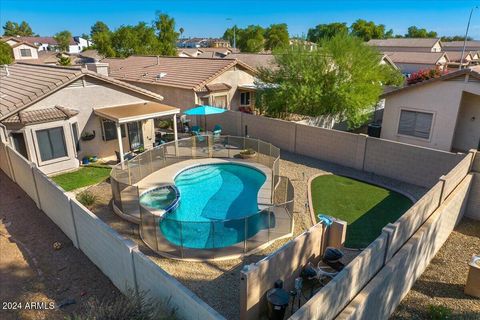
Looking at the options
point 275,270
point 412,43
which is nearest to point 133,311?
point 275,270

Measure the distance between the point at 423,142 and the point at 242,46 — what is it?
99276 mm

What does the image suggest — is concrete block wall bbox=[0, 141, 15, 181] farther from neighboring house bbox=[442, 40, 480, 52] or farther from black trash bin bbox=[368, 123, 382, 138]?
neighboring house bbox=[442, 40, 480, 52]

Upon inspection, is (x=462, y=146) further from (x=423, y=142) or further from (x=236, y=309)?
(x=236, y=309)

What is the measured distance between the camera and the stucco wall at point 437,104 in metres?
18.6

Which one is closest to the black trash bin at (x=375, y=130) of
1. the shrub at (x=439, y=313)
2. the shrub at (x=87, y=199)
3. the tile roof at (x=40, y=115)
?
the shrub at (x=439, y=313)

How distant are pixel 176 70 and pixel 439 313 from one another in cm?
2767

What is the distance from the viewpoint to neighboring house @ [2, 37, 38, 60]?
73.3 meters

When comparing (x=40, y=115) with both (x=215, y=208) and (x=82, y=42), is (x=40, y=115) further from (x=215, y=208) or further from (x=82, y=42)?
(x=82, y=42)

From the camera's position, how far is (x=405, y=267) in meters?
8.45

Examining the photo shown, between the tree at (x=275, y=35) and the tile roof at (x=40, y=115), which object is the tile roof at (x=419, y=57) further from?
the tile roof at (x=40, y=115)

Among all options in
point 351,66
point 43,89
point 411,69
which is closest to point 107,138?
point 43,89

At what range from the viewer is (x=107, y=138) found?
65.6ft

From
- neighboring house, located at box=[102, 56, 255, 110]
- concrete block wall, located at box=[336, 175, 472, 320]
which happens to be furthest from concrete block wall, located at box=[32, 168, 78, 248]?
neighboring house, located at box=[102, 56, 255, 110]

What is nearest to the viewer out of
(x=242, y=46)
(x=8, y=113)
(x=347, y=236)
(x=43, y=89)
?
(x=347, y=236)
